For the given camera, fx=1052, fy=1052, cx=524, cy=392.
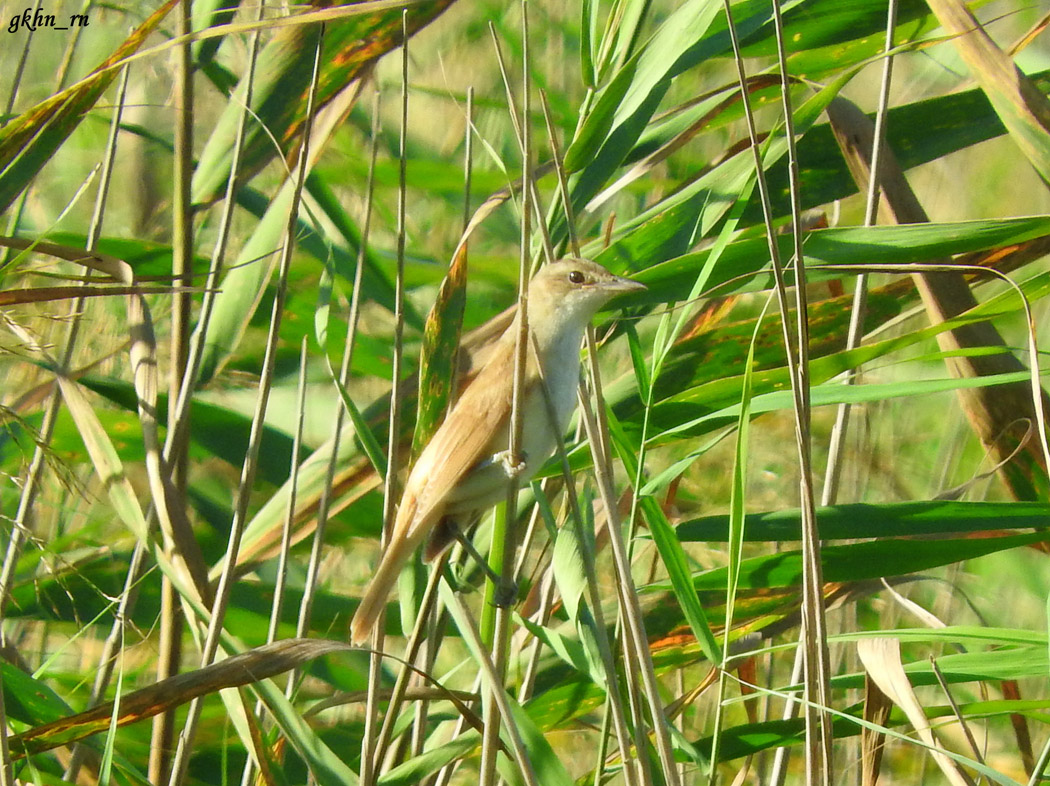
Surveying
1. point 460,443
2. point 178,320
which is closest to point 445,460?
point 460,443

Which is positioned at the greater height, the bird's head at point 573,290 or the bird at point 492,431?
the bird's head at point 573,290

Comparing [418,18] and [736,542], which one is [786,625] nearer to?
[736,542]

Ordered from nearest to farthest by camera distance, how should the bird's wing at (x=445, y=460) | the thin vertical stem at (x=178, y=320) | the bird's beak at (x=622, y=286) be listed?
the bird's beak at (x=622, y=286)
the bird's wing at (x=445, y=460)
the thin vertical stem at (x=178, y=320)

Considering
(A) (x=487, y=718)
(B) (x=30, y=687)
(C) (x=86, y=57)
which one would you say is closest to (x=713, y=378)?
(A) (x=487, y=718)

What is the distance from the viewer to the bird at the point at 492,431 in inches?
80.6

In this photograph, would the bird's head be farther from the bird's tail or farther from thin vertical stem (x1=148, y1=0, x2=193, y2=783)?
thin vertical stem (x1=148, y1=0, x2=193, y2=783)

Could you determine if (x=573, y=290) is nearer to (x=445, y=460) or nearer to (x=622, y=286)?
(x=622, y=286)

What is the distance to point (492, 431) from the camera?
7.09ft

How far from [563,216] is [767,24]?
2.27 ft

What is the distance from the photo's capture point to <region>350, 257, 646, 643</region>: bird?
205 cm

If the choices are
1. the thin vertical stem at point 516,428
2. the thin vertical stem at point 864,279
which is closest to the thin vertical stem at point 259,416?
the thin vertical stem at point 516,428

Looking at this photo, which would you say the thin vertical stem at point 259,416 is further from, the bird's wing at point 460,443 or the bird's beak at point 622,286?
the bird's beak at point 622,286

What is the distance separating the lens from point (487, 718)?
181 cm

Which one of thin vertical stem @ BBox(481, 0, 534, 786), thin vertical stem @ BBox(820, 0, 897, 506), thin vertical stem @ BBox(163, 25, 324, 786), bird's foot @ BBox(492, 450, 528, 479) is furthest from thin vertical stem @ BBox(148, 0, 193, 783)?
thin vertical stem @ BBox(820, 0, 897, 506)
